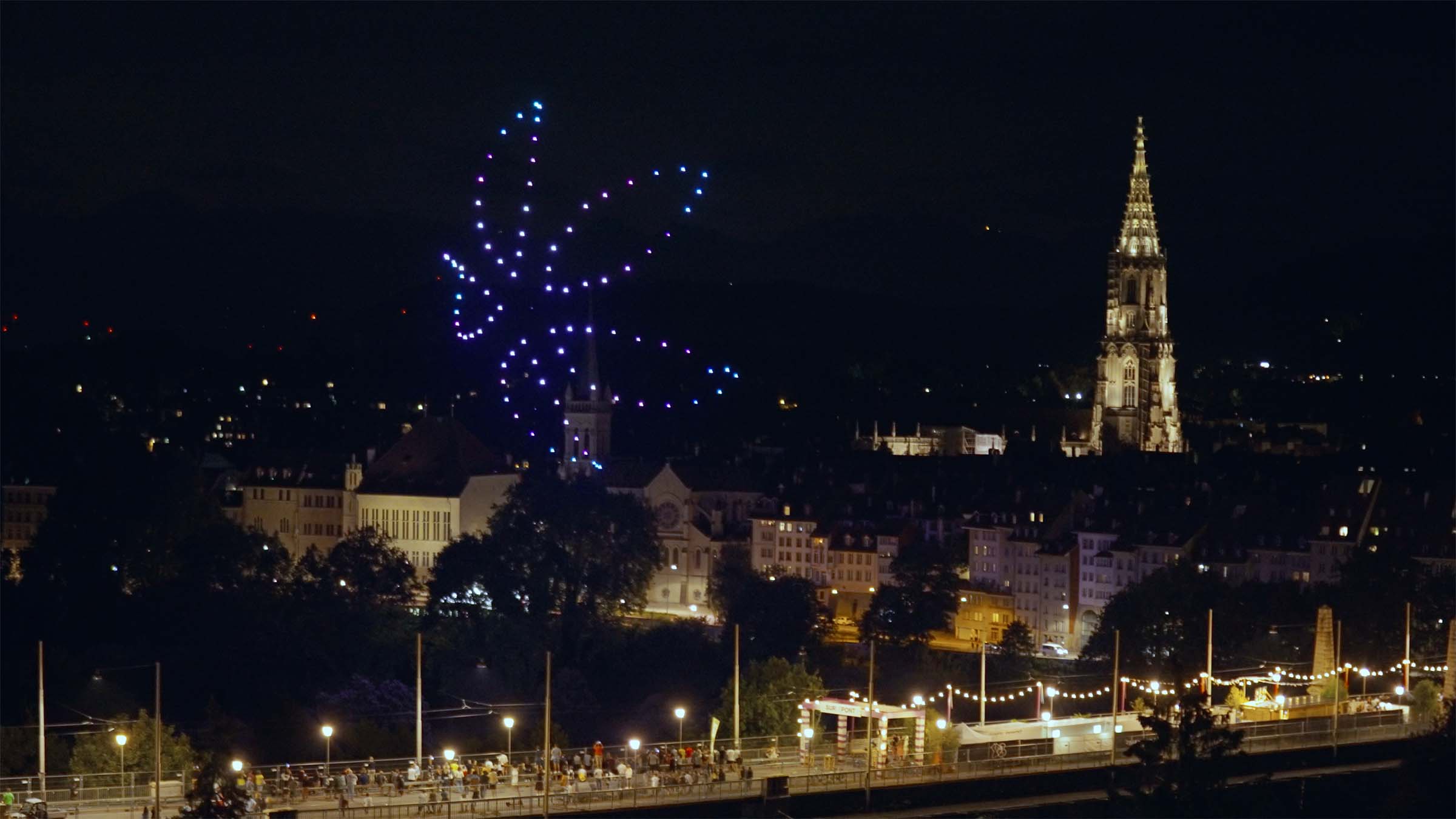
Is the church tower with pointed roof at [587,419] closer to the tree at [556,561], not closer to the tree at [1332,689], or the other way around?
the tree at [556,561]

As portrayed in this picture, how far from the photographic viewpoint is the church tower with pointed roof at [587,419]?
75938 mm

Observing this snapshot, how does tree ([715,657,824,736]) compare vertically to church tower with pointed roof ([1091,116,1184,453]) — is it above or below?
below

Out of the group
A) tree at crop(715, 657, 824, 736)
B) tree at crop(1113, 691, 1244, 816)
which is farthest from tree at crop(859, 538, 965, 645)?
tree at crop(1113, 691, 1244, 816)

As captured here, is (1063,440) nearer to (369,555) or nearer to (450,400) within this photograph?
(450,400)

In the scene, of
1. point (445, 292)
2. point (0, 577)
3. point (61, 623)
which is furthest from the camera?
point (445, 292)

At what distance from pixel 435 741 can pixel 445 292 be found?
67.2 m

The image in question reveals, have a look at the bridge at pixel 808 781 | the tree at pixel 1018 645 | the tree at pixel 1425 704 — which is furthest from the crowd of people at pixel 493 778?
the tree at pixel 1018 645

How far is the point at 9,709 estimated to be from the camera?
48688mm

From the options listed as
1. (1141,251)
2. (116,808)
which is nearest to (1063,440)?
(1141,251)

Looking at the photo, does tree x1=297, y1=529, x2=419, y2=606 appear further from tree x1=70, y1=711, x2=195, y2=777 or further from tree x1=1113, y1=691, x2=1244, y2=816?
tree x1=1113, y1=691, x2=1244, y2=816

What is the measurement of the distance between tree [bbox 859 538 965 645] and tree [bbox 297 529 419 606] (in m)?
8.91

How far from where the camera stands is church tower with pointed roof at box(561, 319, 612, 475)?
249 feet

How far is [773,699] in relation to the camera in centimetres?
4162

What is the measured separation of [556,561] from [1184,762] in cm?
2911
